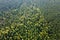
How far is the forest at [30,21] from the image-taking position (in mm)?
11391

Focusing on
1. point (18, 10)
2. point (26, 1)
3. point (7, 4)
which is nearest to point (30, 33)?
point (18, 10)

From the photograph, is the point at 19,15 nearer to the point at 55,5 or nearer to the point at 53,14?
the point at 53,14

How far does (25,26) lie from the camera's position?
1220cm

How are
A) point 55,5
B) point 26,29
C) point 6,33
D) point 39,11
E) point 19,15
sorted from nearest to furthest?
point 6,33 → point 26,29 → point 19,15 → point 39,11 → point 55,5

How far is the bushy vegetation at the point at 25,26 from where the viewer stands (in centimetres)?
1127

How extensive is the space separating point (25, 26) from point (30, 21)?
2.50 ft

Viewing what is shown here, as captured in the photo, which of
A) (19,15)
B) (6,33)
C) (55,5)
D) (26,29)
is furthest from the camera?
(55,5)

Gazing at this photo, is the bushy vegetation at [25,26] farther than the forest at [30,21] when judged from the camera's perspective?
No

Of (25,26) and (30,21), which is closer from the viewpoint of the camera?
(25,26)

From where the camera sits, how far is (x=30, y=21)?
12.8m

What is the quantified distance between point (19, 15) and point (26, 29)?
168cm

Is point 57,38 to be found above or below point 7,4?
below

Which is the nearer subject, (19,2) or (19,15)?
(19,15)

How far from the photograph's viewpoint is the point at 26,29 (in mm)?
11961
